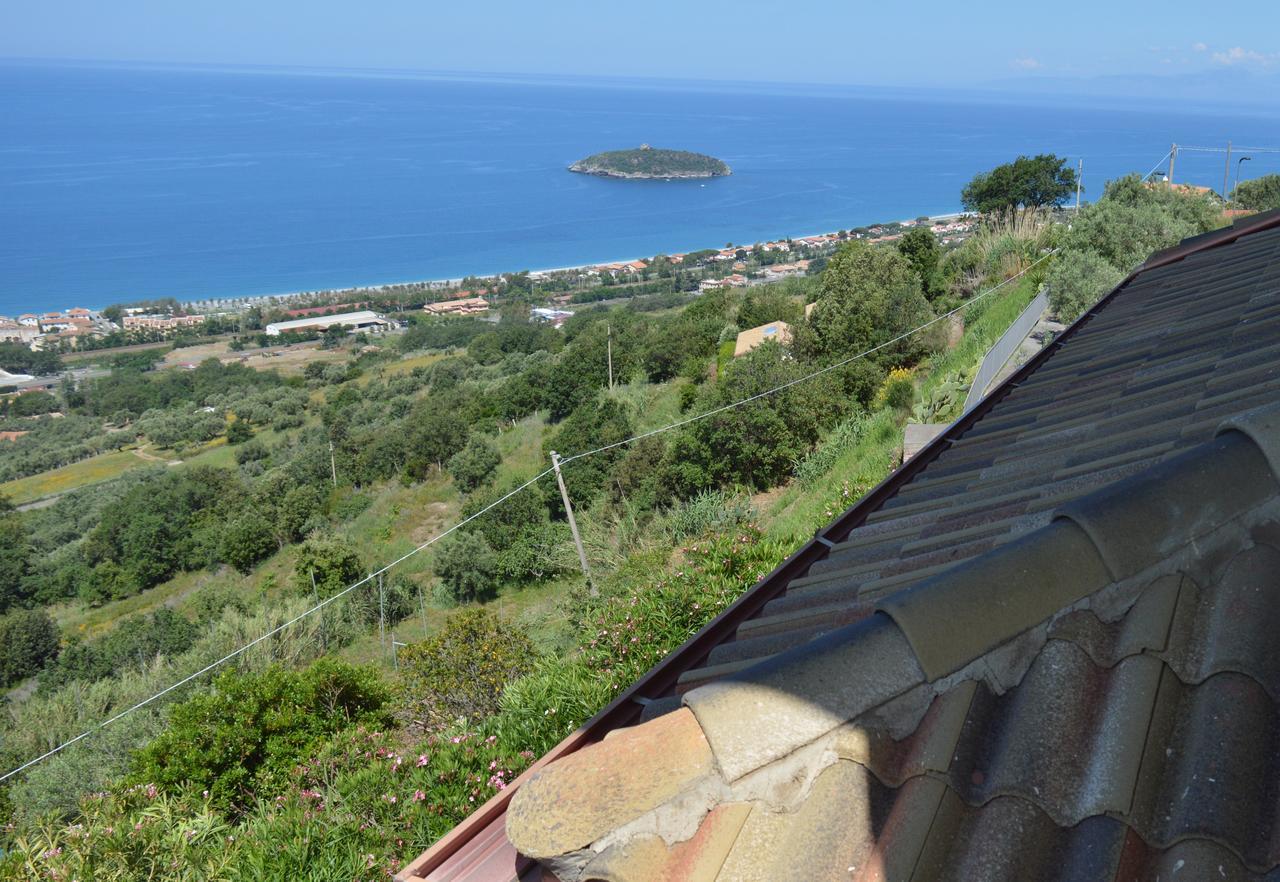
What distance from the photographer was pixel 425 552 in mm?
22125

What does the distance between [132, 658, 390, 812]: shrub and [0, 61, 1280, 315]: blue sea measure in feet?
228

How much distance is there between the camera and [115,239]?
9600 cm

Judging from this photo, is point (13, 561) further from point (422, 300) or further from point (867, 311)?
point (422, 300)

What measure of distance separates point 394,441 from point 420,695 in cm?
2278

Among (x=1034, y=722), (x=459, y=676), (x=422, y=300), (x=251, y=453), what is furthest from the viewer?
(x=422, y=300)

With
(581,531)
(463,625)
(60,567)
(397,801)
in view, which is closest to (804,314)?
(581,531)

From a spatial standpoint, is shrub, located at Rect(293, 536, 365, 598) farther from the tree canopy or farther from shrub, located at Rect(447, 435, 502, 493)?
the tree canopy

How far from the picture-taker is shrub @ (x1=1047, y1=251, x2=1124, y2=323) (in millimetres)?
12781

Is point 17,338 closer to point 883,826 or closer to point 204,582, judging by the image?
point 204,582

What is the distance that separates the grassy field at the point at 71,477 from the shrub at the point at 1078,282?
37858 millimetres

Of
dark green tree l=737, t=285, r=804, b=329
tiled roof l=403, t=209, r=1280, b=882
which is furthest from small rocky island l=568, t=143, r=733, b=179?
tiled roof l=403, t=209, r=1280, b=882

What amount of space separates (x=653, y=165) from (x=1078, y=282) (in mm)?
118848

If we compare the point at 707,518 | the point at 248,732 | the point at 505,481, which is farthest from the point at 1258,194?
the point at 248,732

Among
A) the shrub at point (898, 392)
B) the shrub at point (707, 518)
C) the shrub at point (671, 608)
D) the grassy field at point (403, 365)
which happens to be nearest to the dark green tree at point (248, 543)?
the shrub at point (707, 518)
